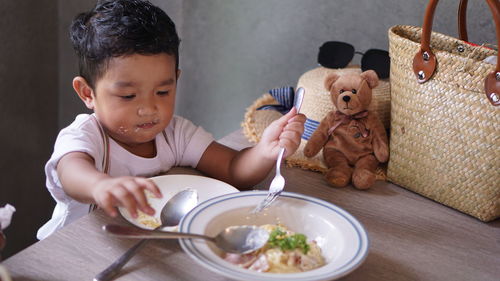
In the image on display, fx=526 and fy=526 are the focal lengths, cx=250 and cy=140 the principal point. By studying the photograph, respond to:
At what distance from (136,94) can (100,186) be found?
0.94 feet

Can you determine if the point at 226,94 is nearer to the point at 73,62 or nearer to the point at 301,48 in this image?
the point at 301,48

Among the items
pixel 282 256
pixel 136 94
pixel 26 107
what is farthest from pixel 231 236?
pixel 26 107

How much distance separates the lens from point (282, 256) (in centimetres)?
76

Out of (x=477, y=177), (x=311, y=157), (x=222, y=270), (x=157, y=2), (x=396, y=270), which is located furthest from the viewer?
(x=157, y=2)

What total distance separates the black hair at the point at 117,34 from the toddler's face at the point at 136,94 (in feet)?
0.06

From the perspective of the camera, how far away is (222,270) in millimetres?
670

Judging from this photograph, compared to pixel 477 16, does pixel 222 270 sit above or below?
below

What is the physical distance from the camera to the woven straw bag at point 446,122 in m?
0.96

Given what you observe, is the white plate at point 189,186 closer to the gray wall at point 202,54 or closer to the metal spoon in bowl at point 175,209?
the metal spoon in bowl at point 175,209

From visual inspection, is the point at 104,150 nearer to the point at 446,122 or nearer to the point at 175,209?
the point at 175,209

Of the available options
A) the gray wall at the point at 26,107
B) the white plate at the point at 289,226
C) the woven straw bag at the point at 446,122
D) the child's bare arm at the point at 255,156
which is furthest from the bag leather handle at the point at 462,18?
the gray wall at the point at 26,107

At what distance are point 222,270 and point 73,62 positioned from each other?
4.20ft

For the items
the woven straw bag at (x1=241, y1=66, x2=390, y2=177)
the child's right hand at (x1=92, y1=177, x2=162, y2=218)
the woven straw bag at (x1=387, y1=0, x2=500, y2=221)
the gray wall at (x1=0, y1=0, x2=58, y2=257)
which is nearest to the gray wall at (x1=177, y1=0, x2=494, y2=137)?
the woven straw bag at (x1=241, y1=66, x2=390, y2=177)

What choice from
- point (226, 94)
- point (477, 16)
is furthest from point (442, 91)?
point (226, 94)
